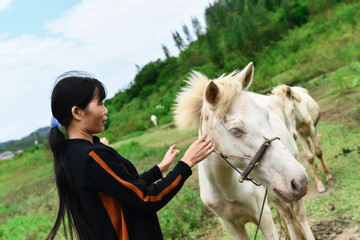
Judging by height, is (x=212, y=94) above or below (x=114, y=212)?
above

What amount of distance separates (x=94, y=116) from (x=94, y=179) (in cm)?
37

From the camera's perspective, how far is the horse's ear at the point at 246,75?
94.7 inches

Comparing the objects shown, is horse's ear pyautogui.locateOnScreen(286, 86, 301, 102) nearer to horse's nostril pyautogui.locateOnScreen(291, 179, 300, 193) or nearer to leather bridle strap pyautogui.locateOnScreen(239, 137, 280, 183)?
leather bridle strap pyautogui.locateOnScreen(239, 137, 280, 183)

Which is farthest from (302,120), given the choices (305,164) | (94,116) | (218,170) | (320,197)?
(94,116)

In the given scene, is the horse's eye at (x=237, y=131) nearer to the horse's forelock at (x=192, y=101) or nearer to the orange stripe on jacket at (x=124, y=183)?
the horse's forelock at (x=192, y=101)

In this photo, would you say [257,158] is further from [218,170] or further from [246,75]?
[246,75]

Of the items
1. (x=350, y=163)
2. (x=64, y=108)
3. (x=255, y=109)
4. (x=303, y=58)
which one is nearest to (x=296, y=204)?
(x=255, y=109)

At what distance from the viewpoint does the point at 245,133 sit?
2131 mm

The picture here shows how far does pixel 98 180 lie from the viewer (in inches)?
65.7

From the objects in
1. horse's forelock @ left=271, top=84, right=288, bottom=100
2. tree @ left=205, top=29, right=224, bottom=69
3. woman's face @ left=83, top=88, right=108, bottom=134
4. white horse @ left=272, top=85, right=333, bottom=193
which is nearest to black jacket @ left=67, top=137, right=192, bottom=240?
woman's face @ left=83, top=88, right=108, bottom=134

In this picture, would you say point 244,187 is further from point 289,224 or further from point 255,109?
point 289,224

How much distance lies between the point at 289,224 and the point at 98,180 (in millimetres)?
2475

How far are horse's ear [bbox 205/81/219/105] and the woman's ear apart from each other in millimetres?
840

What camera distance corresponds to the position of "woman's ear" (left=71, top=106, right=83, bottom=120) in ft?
5.85
